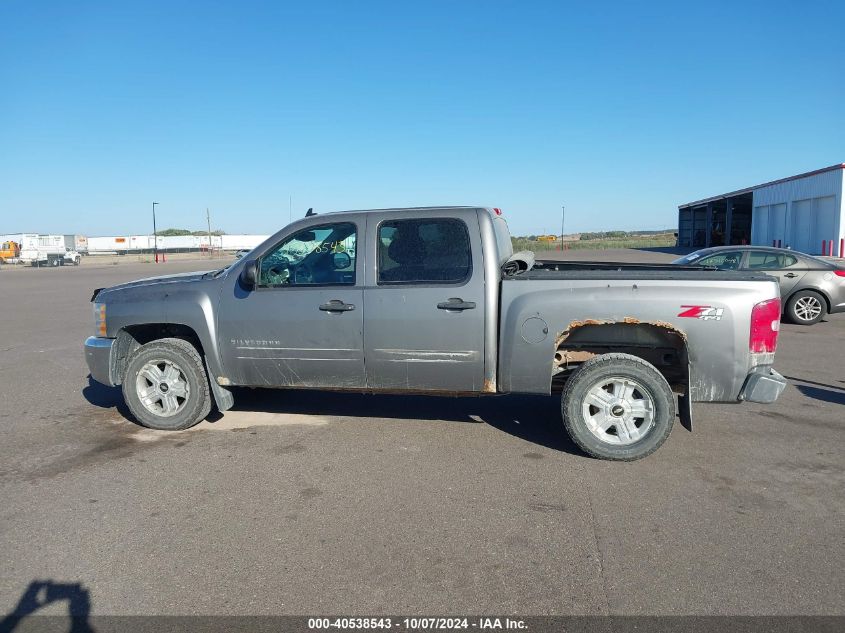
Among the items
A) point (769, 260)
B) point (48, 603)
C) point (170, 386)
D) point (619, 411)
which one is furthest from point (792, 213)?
point (48, 603)

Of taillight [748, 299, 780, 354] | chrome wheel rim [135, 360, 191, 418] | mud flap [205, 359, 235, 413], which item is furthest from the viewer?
chrome wheel rim [135, 360, 191, 418]

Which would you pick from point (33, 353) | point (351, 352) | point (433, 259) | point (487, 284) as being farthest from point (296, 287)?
point (33, 353)

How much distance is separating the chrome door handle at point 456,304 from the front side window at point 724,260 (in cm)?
862

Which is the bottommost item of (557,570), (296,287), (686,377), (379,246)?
(557,570)

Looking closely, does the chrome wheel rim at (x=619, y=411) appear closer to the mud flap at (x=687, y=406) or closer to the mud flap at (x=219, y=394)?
the mud flap at (x=687, y=406)

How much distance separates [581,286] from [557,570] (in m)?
2.24

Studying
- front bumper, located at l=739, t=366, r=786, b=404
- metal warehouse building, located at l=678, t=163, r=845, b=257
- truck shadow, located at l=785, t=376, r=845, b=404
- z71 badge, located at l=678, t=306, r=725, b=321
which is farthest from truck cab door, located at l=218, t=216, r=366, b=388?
metal warehouse building, located at l=678, t=163, r=845, b=257

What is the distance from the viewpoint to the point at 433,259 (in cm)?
539

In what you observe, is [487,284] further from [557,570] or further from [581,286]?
[557,570]

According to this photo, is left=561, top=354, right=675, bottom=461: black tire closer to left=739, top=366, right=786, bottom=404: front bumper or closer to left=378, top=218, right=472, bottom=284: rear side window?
left=739, top=366, right=786, bottom=404: front bumper

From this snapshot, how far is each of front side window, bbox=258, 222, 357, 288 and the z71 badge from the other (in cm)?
267

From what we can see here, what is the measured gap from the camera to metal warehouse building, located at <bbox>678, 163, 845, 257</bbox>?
32.7 metres

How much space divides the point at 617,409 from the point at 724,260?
28.7 feet

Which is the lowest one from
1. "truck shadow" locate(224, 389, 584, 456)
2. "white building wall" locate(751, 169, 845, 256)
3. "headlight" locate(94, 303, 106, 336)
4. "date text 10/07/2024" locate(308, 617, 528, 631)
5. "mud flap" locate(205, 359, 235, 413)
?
"date text 10/07/2024" locate(308, 617, 528, 631)
